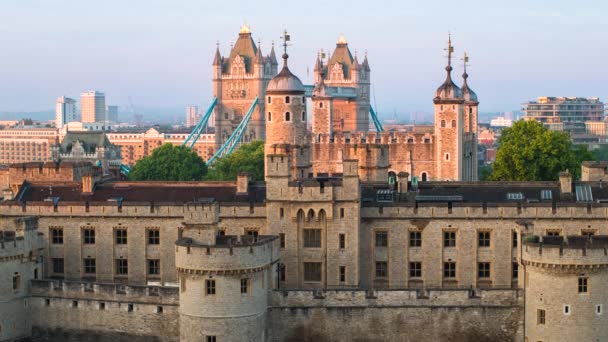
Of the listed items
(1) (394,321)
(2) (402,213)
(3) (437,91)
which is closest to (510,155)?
(3) (437,91)

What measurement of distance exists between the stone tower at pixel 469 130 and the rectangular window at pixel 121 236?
62.8m

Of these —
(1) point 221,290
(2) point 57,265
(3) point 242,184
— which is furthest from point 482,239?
(2) point 57,265

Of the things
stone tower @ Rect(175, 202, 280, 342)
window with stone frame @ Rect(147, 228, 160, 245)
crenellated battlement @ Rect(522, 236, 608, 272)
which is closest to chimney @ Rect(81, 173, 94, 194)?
window with stone frame @ Rect(147, 228, 160, 245)

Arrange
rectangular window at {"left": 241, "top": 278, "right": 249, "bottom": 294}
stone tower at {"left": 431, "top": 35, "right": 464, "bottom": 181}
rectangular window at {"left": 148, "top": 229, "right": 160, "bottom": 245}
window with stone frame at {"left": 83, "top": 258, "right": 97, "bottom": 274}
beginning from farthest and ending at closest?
stone tower at {"left": 431, "top": 35, "right": 464, "bottom": 181} → window with stone frame at {"left": 83, "top": 258, "right": 97, "bottom": 274} → rectangular window at {"left": 148, "top": 229, "right": 160, "bottom": 245} → rectangular window at {"left": 241, "top": 278, "right": 249, "bottom": 294}

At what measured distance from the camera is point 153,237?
78.6 m

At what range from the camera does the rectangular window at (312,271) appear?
75750mm

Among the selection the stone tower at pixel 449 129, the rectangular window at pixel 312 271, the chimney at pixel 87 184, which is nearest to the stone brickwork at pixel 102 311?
the rectangular window at pixel 312 271

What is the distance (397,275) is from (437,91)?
57816mm

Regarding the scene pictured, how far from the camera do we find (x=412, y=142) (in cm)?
13375

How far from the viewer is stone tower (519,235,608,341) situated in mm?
64562

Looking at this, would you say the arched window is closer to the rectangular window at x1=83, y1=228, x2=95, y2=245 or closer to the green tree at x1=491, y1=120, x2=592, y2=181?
the rectangular window at x1=83, y1=228, x2=95, y2=245

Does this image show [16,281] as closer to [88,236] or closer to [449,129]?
[88,236]

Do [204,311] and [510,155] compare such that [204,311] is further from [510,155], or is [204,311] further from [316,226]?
[510,155]

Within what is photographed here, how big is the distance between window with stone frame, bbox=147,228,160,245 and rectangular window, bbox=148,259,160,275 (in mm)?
1130
